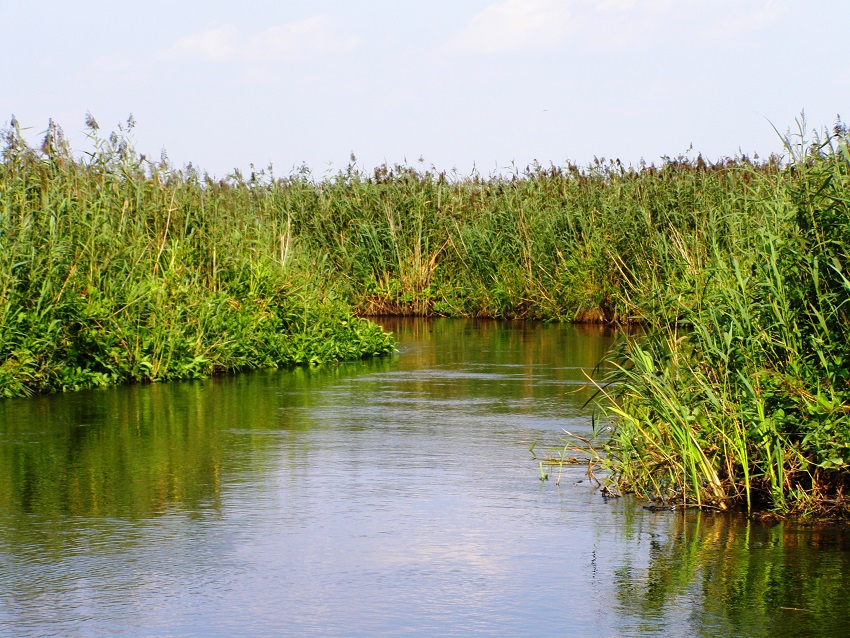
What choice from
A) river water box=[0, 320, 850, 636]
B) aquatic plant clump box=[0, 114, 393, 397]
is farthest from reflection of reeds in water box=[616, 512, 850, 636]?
aquatic plant clump box=[0, 114, 393, 397]

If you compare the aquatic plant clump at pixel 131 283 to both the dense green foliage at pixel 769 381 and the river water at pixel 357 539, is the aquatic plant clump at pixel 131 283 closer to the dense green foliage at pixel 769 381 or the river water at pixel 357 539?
the river water at pixel 357 539

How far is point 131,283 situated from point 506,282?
35.1 feet

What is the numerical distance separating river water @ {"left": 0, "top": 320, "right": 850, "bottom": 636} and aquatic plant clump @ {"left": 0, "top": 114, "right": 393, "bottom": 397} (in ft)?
4.66

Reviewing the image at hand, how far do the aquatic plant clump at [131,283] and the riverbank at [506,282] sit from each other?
27 mm

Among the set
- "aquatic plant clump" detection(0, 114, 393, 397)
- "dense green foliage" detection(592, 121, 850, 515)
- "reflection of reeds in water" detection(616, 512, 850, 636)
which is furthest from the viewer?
"aquatic plant clump" detection(0, 114, 393, 397)

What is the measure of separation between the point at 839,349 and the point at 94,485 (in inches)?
175

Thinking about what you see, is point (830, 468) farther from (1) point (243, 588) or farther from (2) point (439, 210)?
(2) point (439, 210)

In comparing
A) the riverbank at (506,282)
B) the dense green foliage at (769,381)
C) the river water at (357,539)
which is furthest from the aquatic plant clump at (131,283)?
the dense green foliage at (769,381)

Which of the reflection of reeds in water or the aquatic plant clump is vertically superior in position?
the aquatic plant clump

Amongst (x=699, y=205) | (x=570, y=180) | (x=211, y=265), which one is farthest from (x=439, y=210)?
(x=211, y=265)

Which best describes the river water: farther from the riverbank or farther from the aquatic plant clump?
the aquatic plant clump

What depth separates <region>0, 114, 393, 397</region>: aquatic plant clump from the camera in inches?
459

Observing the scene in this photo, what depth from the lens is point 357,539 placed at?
6254 mm

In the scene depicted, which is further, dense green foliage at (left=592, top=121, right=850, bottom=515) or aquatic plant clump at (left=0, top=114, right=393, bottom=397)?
aquatic plant clump at (left=0, top=114, right=393, bottom=397)
